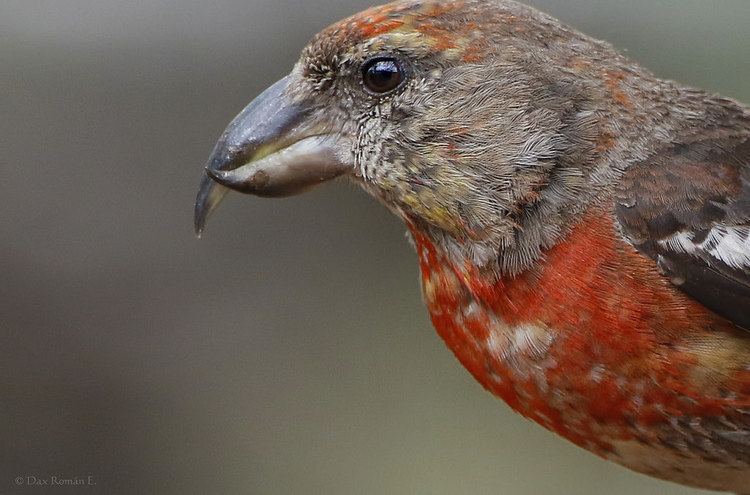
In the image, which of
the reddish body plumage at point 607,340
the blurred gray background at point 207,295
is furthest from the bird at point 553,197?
the blurred gray background at point 207,295

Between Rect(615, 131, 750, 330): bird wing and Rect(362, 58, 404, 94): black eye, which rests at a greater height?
Rect(362, 58, 404, 94): black eye

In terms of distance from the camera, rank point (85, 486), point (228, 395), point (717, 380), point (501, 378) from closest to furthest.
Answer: point (717, 380) < point (501, 378) < point (85, 486) < point (228, 395)

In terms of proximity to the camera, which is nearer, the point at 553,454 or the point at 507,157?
the point at 507,157

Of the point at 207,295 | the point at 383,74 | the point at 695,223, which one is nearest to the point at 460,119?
the point at 383,74

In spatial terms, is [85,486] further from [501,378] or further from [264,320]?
[501,378]

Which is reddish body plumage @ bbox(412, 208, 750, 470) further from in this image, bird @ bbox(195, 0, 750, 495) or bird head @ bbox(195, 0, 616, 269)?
bird head @ bbox(195, 0, 616, 269)

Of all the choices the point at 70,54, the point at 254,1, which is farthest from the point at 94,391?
the point at 254,1

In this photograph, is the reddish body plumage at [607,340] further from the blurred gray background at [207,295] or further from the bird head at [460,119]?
the blurred gray background at [207,295]

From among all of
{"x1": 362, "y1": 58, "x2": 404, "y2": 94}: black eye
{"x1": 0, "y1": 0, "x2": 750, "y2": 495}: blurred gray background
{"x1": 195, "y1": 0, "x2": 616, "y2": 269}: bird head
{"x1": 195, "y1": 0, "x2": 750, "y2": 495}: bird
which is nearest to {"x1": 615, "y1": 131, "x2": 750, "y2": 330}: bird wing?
{"x1": 195, "y1": 0, "x2": 750, "y2": 495}: bird
